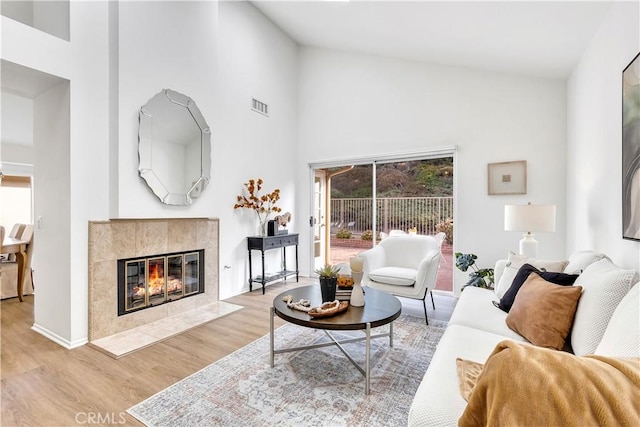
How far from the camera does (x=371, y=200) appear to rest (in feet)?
15.5

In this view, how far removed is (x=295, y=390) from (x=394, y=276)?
165cm

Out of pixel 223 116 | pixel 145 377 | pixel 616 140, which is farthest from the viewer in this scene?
pixel 223 116

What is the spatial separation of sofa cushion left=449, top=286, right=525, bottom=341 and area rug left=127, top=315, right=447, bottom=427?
0.47 meters

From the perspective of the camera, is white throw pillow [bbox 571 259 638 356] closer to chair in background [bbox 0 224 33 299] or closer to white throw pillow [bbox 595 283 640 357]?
white throw pillow [bbox 595 283 640 357]

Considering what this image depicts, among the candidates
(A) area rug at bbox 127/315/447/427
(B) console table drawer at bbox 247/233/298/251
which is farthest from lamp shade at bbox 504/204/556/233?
(B) console table drawer at bbox 247/233/298/251

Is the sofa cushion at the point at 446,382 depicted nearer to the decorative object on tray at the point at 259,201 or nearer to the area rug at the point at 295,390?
the area rug at the point at 295,390

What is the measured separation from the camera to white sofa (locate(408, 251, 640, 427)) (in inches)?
43.3

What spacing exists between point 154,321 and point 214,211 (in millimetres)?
1334

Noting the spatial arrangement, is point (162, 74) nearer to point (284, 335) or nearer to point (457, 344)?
point (284, 335)

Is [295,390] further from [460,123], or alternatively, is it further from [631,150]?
[460,123]

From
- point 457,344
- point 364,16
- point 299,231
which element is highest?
point 364,16

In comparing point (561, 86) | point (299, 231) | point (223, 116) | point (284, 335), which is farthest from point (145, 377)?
point (561, 86)

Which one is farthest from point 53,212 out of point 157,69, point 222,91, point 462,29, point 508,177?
point 508,177

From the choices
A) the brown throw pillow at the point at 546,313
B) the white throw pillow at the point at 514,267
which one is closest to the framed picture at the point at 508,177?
the white throw pillow at the point at 514,267
